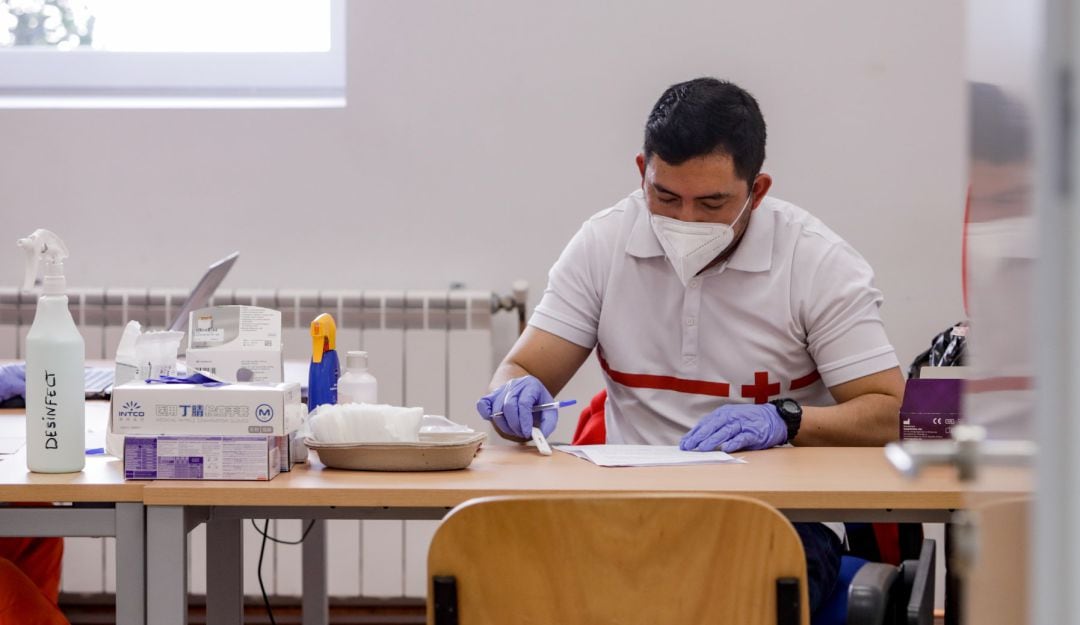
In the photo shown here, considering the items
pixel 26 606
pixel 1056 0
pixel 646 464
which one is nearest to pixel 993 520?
pixel 1056 0

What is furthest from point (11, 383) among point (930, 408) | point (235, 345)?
point (930, 408)

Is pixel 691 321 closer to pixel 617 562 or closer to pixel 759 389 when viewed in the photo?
pixel 759 389

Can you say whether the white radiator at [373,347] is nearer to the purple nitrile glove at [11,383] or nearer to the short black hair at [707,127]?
the purple nitrile glove at [11,383]

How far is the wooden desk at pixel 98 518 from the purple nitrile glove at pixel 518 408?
59 centimetres

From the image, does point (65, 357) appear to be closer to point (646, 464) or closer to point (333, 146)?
point (646, 464)


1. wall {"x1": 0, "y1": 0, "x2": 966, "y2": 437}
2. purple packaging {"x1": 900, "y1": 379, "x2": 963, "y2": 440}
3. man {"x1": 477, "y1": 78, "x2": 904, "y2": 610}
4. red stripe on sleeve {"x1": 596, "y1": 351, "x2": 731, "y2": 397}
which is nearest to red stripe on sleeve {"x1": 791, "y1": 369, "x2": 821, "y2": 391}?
man {"x1": 477, "y1": 78, "x2": 904, "y2": 610}

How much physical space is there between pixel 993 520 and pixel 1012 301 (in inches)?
5.6

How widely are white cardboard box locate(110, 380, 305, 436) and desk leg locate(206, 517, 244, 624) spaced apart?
65cm

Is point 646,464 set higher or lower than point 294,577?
higher

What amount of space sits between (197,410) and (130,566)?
20 cm

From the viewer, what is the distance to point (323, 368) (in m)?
1.71

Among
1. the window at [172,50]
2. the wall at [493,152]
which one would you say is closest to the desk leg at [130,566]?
the wall at [493,152]

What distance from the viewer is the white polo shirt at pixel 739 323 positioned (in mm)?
2053

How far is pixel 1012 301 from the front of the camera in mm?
589
